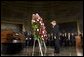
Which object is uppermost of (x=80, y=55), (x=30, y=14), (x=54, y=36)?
(x=30, y=14)

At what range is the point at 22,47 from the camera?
17.7ft

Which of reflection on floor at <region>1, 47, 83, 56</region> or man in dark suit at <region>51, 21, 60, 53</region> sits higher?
man in dark suit at <region>51, 21, 60, 53</region>

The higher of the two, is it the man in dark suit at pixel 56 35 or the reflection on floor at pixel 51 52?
the man in dark suit at pixel 56 35

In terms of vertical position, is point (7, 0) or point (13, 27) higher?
point (7, 0)

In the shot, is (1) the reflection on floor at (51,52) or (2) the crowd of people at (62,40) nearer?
(1) the reflection on floor at (51,52)

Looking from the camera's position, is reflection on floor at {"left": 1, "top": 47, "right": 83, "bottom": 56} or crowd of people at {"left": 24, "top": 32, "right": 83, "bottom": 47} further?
crowd of people at {"left": 24, "top": 32, "right": 83, "bottom": 47}

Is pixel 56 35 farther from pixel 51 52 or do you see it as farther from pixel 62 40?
pixel 51 52

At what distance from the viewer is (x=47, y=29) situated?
5406 millimetres

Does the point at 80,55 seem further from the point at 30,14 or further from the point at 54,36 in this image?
the point at 30,14

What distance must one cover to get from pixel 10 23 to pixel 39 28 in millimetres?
581

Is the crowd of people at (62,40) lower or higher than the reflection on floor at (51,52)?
higher

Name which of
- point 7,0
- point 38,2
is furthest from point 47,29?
point 7,0

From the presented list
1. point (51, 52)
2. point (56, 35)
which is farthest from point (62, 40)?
point (51, 52)

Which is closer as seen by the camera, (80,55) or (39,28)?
(80,55)
